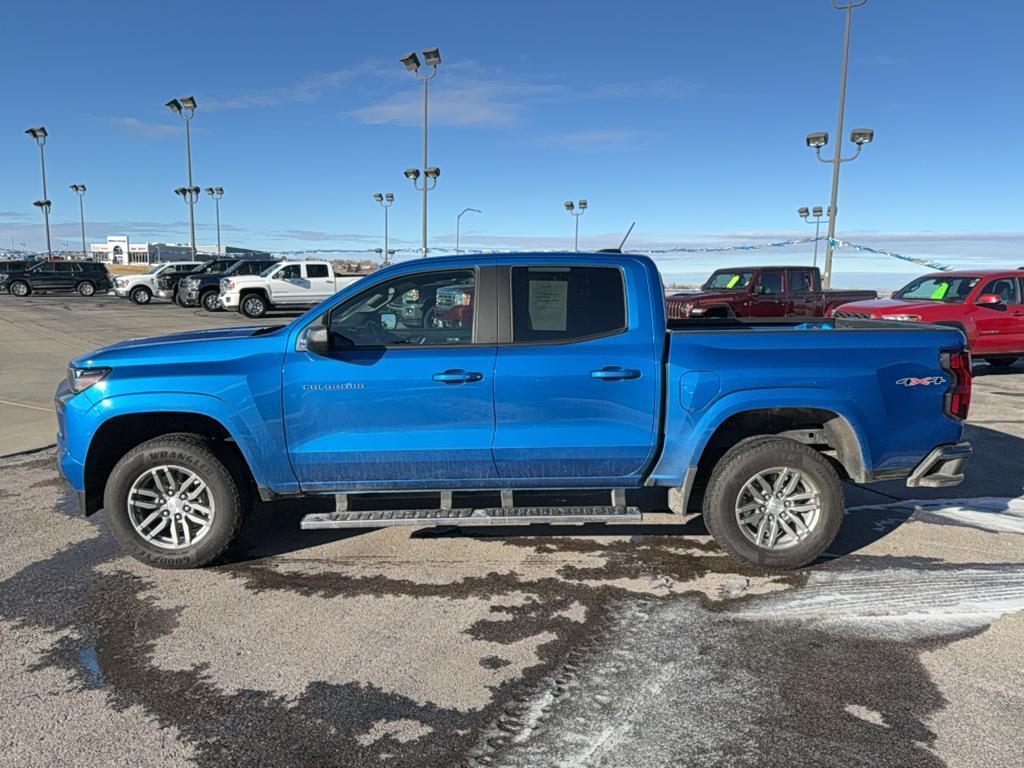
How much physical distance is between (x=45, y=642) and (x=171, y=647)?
640 mm

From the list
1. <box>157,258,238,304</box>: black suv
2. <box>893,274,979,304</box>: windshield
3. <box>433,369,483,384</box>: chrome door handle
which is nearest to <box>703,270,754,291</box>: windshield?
<box>893,274,979,304</box>: windshield

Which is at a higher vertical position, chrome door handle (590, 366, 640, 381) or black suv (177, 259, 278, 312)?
black suv (177, 259, 278, 312)

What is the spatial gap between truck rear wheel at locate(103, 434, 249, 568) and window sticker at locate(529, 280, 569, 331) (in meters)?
2.04

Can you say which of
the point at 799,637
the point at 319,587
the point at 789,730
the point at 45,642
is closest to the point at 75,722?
the point at 45,642

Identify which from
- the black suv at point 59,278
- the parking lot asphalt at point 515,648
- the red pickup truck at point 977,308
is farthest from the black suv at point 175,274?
the parking lot asphalt at point 515,648

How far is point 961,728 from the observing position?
285cm

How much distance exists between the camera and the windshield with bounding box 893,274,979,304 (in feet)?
38.8

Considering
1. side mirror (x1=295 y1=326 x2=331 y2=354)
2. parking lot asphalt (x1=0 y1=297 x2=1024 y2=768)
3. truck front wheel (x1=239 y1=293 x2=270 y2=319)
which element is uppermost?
side mirror (x1=295 y1=326 x2=331 y2=354)

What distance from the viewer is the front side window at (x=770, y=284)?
15836 mm

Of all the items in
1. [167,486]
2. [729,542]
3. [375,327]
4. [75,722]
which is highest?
[375,327]

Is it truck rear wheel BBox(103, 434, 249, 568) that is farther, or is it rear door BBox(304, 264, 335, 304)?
rear door BBox(304, 264, 335, 304)

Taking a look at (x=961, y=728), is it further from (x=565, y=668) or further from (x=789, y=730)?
(x=565, y=668)

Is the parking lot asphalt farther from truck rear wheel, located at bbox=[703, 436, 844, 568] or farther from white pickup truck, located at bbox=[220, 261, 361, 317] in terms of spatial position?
white pickup truck, located at bbox=[220, 261, 361, 317]

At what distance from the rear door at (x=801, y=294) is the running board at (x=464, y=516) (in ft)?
43.0
